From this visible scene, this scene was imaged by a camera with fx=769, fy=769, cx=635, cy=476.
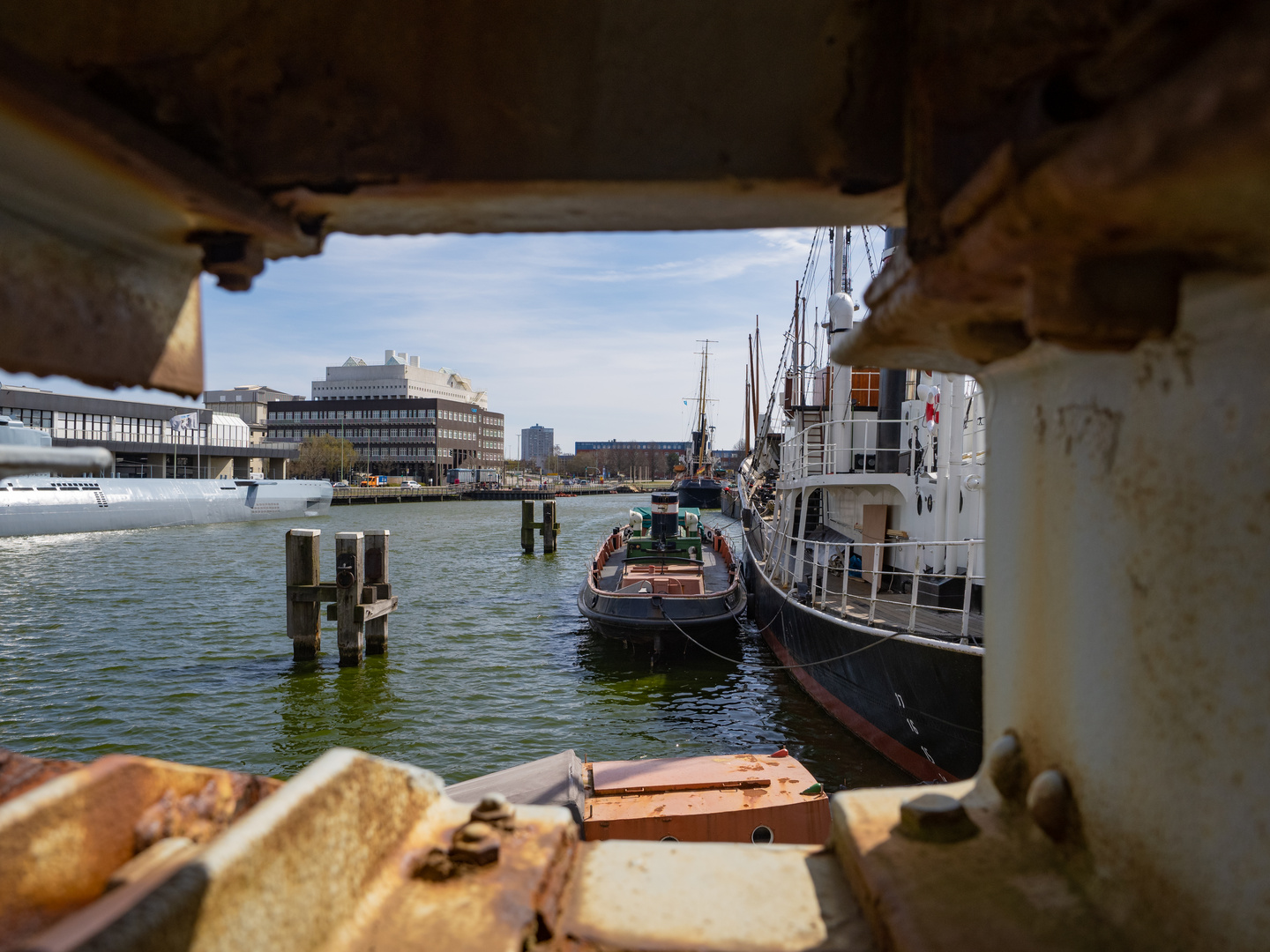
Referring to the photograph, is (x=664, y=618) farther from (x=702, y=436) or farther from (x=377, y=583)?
(x=702, y=436)

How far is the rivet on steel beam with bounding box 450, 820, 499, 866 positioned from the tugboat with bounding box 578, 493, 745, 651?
1192 centimetres

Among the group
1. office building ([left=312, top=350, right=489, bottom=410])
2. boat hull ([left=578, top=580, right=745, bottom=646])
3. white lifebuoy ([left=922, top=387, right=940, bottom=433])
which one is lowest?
boat hull ([left=578, top=580, right=745, bottom=646])

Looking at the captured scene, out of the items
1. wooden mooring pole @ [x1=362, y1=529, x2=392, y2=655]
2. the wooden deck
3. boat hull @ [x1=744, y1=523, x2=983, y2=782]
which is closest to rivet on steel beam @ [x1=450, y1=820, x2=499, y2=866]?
boat hull @ [x1=744, y1=523, x2=983, y2=782]

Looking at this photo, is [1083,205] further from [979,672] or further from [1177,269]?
[979,672]

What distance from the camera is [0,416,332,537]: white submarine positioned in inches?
1320

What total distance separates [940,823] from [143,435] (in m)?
77.0

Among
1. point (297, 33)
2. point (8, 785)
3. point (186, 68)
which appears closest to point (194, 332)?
point (186, 68)

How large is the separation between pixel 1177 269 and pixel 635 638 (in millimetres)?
13439

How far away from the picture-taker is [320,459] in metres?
90.9

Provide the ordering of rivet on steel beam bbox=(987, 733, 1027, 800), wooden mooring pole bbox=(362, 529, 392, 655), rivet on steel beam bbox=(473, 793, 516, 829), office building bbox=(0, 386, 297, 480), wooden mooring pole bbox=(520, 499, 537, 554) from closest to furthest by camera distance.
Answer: rivet on steel beam bbox=(987, 733, 1027, 800), rivet on steel beam bbox=(473, 793, 516, 829), wooden mooring pole bbox=(362, 529, 392, 655), wooden mooring pole bbox=(520, 499, 537, 554), office building bbox=(0, 386, 297, 480)

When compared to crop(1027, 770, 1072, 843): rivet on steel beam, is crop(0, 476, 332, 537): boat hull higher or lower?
lower

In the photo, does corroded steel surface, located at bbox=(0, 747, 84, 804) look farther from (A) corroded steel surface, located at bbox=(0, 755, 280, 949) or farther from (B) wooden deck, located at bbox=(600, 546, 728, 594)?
(B) wooden deck, located at bbox=(600, 546, 728, 594)

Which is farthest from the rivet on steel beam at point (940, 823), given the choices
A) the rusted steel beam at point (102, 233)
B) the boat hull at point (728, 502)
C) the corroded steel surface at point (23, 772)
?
the boat hull at point (728, 502)

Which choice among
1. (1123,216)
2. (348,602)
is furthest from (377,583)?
(1123,216)
